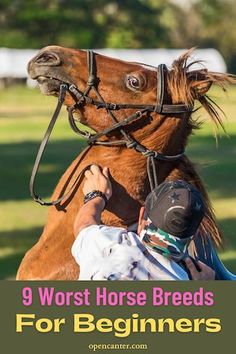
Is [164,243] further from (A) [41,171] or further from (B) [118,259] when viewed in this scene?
(A) [41,171]

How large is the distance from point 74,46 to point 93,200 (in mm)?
65370

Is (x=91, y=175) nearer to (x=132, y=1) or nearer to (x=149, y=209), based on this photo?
(x=149, y=209)

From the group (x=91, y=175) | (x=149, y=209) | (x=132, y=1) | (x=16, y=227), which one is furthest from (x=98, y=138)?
(x=132, y=1)

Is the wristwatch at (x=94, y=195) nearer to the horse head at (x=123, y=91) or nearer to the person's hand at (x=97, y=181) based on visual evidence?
the person's hand at (x=97, y=181)

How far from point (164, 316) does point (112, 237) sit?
1.75ft

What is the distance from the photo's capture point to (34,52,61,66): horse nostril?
19.3ft

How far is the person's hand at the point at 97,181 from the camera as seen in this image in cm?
573

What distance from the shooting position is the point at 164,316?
211 inches

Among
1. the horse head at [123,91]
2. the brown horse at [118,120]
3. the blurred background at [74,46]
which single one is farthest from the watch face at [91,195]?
the blurred background at [74,46]

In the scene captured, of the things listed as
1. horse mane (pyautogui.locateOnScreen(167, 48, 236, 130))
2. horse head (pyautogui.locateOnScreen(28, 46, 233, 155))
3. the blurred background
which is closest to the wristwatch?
horse head (pyautogui.locateOnScreen(28, 46, 233, 155))

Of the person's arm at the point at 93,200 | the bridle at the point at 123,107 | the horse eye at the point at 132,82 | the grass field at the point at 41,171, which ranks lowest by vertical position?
the person's arm at the point at 93,200

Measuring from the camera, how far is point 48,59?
5.91 m

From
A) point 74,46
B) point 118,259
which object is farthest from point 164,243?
point 74,46

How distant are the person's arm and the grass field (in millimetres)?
601
